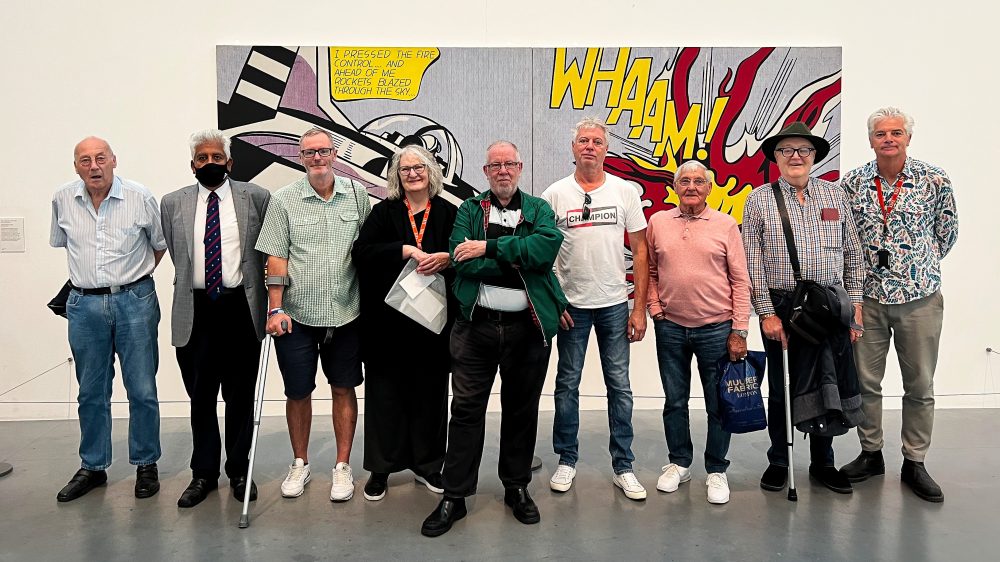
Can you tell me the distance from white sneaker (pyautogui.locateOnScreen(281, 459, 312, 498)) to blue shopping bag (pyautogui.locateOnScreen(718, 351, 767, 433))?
2030 mm

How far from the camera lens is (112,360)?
3.49 metres

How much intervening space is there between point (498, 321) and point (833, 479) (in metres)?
1.88

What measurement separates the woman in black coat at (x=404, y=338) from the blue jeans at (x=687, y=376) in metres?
1.06

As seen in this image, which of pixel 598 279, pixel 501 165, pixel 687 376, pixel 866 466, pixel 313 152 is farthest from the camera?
pixel 866 466

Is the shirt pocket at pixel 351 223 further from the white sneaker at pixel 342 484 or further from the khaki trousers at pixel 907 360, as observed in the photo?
the khaki trousers at pixel 907 360

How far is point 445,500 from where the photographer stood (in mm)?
3016

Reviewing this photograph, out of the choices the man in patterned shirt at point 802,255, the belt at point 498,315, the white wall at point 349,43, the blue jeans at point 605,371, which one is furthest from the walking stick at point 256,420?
the man in patterned shirt at point 802,255

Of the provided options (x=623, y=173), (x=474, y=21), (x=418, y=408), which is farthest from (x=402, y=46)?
(x=418, y=408)

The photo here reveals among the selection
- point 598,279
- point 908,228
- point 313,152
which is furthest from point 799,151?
point 313,152

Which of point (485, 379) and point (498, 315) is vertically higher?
point (498, 315)

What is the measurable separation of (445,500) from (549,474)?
2.83 feet

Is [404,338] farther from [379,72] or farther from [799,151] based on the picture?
[379,72]

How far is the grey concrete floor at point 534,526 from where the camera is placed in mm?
2797

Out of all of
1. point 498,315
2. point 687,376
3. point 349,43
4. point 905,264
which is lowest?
point 687,376
